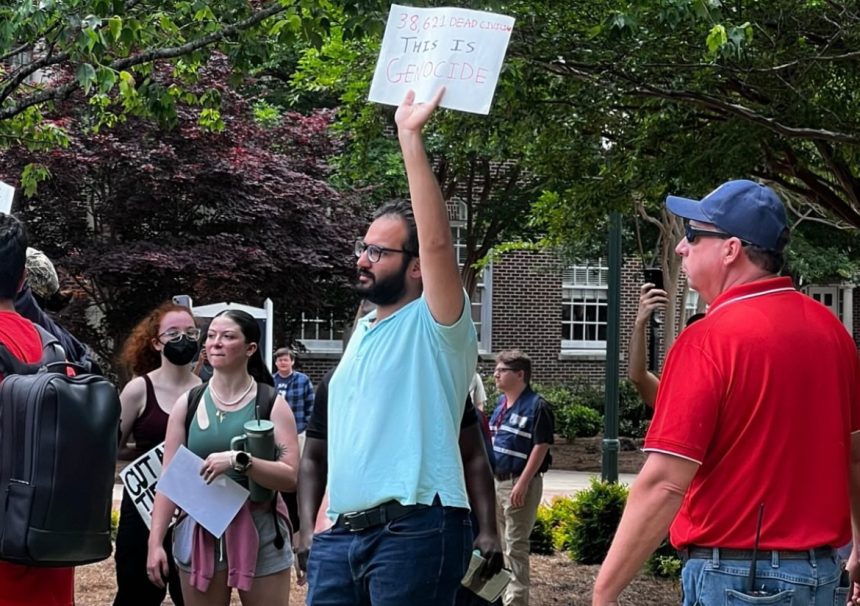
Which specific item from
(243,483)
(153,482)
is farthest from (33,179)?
(243,483)

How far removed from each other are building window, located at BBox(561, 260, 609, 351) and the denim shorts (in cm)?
2341

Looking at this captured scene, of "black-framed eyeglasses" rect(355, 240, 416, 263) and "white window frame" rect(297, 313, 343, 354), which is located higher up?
"black-framed eyeglasses" rect(355, 240, 416, 263)

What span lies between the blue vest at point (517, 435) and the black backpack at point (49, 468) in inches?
219

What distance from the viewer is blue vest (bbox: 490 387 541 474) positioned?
917cm


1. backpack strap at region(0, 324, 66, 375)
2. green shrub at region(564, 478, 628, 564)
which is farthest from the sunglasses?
green shrub at region(564, 478, 628, 564)

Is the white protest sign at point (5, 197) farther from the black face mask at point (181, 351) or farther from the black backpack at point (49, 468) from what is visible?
the black backpack at point (49, 468)

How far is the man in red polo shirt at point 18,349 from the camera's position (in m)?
3.85

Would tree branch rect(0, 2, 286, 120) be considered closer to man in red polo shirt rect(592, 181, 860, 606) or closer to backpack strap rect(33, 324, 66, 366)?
backpack strap rect(33, 324, 66, 366)

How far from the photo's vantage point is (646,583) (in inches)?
402

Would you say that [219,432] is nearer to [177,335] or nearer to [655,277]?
[177,335]

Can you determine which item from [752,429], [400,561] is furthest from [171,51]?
[752,429]

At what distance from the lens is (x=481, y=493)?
4477mm

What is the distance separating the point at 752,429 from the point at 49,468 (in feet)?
6.65

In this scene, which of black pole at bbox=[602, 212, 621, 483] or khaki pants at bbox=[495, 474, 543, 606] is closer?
khaki pants at bbox=[495, 474, 543, 606]
